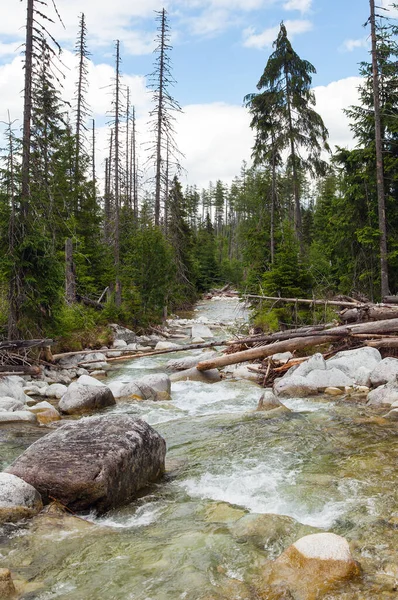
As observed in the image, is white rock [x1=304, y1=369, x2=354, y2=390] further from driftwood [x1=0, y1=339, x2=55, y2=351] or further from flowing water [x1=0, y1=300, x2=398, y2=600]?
driftwood [x1=0, y1=339, x2=55, y2=351]

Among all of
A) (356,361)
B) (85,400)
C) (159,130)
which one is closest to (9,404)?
(85,400)

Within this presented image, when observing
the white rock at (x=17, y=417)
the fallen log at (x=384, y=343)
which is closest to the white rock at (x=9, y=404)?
the white rock at (x=17, y=417)

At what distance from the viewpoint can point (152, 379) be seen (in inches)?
409

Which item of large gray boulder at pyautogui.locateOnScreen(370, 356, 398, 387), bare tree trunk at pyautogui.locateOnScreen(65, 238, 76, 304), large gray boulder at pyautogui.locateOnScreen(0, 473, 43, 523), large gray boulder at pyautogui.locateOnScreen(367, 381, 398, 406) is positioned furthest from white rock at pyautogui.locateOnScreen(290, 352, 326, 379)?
bare tree trunk at pyautogui.locateOnScreen(65, 238, 76, 304)

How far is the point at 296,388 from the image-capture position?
970 centimetres

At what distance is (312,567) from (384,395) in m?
5.75

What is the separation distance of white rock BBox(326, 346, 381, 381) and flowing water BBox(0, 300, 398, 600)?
123 inches

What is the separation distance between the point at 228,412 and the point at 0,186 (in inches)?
309

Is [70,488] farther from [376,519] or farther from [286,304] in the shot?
[286,304]

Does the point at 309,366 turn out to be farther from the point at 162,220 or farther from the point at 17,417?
the point at 162,220

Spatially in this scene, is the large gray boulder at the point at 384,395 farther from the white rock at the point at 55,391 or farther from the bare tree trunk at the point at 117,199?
the bare tree trunk at the point at 117,199

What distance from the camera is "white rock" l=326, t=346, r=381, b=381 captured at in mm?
10352

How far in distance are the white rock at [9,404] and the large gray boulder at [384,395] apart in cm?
646

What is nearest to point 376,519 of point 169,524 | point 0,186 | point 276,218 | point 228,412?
point 169,524
